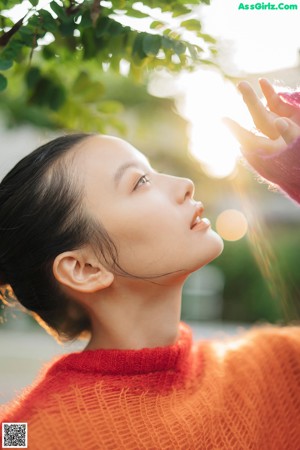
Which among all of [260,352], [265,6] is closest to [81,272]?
[260,352]

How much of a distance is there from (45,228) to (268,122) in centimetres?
51

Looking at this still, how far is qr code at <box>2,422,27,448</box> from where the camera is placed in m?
1.15

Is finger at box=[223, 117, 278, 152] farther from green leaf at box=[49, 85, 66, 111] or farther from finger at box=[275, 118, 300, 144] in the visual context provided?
green leaf at box=[49, 85, 66, 111]

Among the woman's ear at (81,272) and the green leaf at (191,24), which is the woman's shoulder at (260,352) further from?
the green leaf at (191,24)

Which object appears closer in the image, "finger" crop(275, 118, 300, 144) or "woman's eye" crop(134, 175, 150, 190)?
"finger" crop(275, 118, 300, 144)

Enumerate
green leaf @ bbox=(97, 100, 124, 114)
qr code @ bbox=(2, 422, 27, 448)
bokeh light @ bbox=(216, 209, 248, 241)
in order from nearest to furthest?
qr code @ bbox=(2, 422, 27, 448), green leaf @ bbox=(97, 100, 124, 114), bokeh light @ bbox=(216, 209, 248, 241)

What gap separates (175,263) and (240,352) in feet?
1.05

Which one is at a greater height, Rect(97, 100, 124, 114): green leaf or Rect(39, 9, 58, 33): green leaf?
Rect(39, 9, 58, 33): green leaf

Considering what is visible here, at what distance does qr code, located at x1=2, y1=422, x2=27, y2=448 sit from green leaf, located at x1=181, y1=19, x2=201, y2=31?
866 millimetres

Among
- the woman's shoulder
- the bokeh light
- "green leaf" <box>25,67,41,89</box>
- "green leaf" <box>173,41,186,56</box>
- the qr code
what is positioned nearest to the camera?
the qr code

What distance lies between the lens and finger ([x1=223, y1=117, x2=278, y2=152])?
1.23 meters

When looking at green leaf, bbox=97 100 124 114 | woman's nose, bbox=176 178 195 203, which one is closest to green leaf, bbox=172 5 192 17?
woman's nose, bbox=176 178 195 203

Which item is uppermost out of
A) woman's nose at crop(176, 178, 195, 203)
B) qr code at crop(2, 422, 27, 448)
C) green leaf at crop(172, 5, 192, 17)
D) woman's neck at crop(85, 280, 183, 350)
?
green leaf at crop(172, 5, 192, 17)

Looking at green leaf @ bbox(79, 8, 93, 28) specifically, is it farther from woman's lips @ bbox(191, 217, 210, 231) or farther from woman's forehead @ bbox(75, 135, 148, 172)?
woman's lips @ bbox(191, 217, 210, 231)
